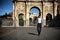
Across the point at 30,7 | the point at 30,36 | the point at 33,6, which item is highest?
the point at 33,6

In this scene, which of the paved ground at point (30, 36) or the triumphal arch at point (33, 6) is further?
the triumphal arch at point (33, 6)

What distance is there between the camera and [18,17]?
4766cm

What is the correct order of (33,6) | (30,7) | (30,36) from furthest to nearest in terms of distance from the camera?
(33,6)
(30,7)
(30,36)

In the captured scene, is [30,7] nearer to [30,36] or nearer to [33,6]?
[33,6]

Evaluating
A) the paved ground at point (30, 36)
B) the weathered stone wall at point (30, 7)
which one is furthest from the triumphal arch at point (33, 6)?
the paved ground at point (30, 36)

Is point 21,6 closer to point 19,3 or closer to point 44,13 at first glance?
point 19,3

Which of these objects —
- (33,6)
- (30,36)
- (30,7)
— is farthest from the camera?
(33,6)

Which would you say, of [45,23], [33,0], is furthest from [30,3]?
[45,23]

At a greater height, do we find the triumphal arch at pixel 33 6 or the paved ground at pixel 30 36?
the triumphal arch at pixel 33 6

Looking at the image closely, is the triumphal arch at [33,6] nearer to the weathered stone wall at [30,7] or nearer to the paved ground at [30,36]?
the weathered stone wall at [30,7]

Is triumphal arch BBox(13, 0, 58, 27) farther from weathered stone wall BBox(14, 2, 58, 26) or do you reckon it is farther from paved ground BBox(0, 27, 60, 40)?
paved ground BBox(0, 27, 60, 40)

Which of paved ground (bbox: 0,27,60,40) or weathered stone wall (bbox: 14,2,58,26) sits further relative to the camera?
weathered stone wall (bbox: 14,2,58,26)

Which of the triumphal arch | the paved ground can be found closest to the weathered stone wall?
the triumphal arch

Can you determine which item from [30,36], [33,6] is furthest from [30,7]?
[30,36]
